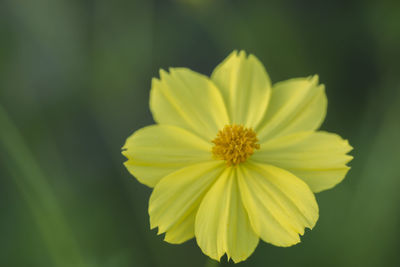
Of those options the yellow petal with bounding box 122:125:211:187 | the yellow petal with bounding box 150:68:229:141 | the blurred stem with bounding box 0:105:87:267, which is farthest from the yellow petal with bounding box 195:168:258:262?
the blurred stem with bounding box 0:105:87:267

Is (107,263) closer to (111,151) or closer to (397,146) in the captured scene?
(111,151)

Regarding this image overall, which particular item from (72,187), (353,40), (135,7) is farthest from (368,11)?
(72,187)

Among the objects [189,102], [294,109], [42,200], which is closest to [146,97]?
[42,200]

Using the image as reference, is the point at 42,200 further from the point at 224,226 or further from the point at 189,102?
the point at 224,226

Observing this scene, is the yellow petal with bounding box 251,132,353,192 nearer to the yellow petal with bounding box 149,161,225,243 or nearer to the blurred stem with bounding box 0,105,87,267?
the yellow petal with bounding box 149,161,225,243

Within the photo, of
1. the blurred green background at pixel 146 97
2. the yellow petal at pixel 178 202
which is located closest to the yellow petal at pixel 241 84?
the yellow petal at pixel 178 202
